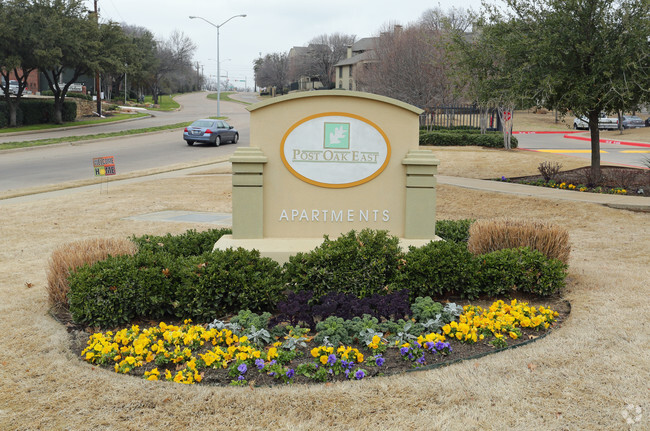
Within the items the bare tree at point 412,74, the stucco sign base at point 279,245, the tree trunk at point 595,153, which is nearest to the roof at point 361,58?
the bare tree at point 412,74

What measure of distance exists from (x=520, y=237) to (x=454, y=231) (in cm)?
155

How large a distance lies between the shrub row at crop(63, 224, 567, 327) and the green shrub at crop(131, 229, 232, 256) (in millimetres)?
1096

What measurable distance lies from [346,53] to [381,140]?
79197mm

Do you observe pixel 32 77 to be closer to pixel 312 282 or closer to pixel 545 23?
pixel 545 23

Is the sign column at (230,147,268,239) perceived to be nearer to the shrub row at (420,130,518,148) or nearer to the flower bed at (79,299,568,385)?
the flower bed at (79,299,568,385)

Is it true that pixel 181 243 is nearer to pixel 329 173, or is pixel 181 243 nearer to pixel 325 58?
pixel 329 173


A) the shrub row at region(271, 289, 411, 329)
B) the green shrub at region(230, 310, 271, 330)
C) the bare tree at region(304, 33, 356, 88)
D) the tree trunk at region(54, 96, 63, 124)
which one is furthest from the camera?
the bare tree at region(304, 33, 356, 88)

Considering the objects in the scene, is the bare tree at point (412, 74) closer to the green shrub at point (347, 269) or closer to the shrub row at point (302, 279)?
the shrub row at point (302, 279)

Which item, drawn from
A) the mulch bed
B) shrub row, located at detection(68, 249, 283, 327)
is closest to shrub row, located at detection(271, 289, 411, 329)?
shrub row, located at detection(68, 249, 283, 327)

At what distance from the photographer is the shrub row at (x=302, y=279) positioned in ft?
18.9

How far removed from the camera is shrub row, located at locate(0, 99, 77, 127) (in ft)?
123

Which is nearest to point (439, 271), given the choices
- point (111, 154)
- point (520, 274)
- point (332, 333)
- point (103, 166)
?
point (520, 274)

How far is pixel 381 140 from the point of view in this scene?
7.54m

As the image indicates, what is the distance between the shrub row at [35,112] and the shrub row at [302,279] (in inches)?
1385
